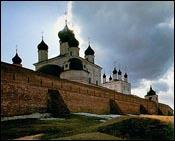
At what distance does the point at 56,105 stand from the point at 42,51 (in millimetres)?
30715

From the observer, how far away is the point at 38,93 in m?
22.3

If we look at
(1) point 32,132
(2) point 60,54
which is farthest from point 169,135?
(2) point 60,54

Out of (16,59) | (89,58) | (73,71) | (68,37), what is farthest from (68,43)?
(73,71)

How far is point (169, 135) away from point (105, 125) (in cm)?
247

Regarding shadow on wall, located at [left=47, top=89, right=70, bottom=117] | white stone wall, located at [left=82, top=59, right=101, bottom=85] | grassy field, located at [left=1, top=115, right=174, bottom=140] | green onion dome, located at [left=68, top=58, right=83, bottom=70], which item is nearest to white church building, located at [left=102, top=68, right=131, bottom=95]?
white stone wall, located at [left=82, top=59, right=101, bottom=85]

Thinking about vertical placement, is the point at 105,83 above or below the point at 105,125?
above

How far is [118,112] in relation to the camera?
31.9 meters

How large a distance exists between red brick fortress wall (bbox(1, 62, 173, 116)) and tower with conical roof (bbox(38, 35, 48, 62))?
22.3 meters

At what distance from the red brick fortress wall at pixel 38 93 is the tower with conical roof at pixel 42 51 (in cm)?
2226

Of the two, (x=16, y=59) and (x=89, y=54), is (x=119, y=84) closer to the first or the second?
(x=89, y=54)

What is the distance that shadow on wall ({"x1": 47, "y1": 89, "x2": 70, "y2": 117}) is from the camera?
2237 cm

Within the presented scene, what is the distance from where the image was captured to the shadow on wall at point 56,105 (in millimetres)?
22367

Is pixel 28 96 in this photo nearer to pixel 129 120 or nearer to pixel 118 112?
pixel 129 120

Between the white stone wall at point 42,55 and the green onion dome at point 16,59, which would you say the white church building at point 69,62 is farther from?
the green onion dome at point 16,59
